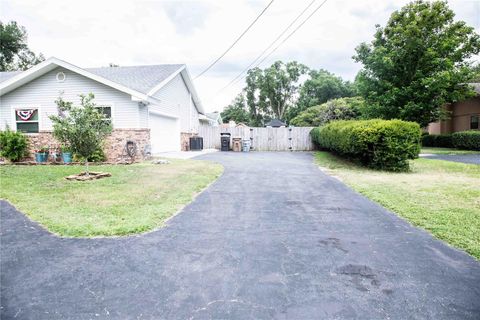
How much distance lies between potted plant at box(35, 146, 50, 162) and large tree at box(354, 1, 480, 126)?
1877 cm

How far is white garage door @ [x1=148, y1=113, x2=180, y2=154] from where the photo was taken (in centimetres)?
1473

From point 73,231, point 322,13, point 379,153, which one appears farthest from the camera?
point 322,13

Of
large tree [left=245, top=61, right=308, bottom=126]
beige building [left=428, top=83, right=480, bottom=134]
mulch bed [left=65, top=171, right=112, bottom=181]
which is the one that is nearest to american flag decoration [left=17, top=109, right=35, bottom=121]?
mulch bed [left=65, top=171, right=112, bottom=181]

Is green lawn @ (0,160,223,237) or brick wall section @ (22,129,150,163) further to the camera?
brick wall section @ (22,129,150,163)

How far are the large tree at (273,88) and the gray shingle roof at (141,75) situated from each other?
38579mm

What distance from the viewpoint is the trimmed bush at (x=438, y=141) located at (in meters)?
21.8

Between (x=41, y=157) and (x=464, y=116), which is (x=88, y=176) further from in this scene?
(x=464, y=116)

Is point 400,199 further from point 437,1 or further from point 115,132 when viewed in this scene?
point 437,1

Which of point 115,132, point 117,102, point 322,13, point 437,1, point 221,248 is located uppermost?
point 437,1

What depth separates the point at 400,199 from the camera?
18.8ft

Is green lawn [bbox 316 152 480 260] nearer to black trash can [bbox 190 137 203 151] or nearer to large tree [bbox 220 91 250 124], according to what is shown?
black trash can [bbox 190 137 203 151]

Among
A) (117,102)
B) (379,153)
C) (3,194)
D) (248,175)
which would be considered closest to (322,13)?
(379,153)

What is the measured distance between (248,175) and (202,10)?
9.53 metres

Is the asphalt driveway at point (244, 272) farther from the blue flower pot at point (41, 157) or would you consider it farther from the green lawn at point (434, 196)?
the blue flower pot at point (41, 157)
